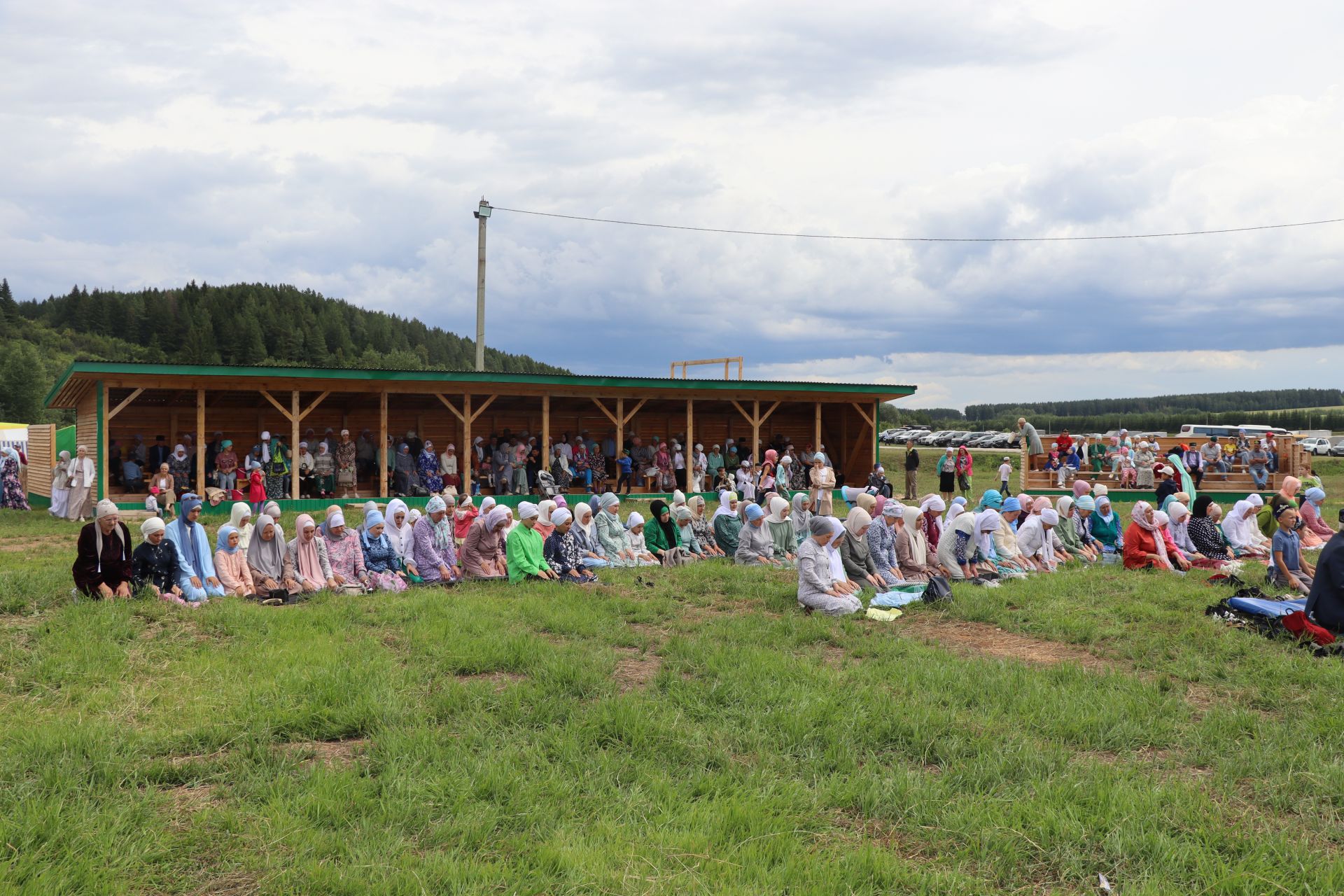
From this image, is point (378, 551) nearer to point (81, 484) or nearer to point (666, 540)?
point (666, 540)

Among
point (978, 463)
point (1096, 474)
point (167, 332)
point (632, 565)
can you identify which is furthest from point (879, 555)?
point (167, 332)

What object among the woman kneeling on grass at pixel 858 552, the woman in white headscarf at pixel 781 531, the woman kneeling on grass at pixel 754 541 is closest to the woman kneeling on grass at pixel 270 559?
the woman kneeling on grass at pixel 754 541

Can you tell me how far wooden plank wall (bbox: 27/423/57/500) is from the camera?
20166mm

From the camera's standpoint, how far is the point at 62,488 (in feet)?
55.8

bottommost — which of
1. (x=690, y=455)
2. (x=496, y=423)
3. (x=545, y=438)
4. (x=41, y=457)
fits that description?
(x=41, y=457)

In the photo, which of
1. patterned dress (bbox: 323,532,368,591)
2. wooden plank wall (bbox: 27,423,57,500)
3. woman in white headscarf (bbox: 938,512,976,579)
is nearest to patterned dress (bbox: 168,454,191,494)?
wooden plank wall (bbox: 27,423,57,500)

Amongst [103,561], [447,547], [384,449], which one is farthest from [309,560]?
[384,449]

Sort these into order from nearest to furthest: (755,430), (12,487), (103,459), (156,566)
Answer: (156,566), (103,459), (12,487), (755,430)

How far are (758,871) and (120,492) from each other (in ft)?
57.7

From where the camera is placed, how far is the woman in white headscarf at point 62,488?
16.9 metres

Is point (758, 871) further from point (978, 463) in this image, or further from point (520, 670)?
point (978, 463)

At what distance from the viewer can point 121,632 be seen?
278 inches

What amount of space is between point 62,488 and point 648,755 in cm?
1584

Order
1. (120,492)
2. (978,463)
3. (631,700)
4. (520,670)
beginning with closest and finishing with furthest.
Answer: (631,700)
(520,670)
(120,492)
(978,463)
